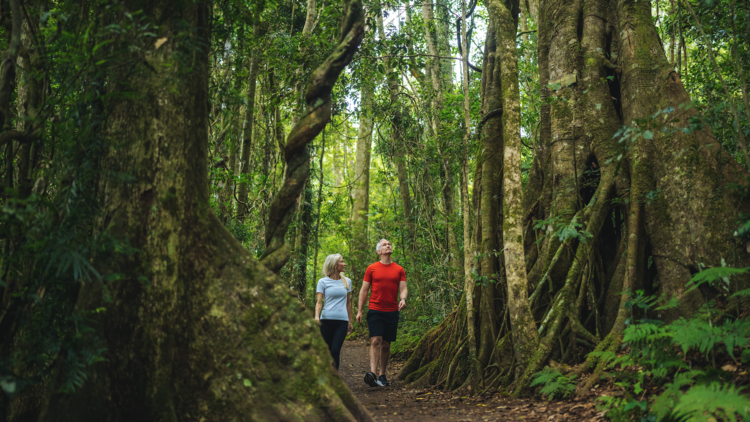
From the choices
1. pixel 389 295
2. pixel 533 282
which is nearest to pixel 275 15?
pixel 389 295

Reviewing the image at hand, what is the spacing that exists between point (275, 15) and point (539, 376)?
887 cm

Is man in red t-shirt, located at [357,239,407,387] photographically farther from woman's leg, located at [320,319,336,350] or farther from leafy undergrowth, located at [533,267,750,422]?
leafy undergrowth, located at [533,267,750,422]

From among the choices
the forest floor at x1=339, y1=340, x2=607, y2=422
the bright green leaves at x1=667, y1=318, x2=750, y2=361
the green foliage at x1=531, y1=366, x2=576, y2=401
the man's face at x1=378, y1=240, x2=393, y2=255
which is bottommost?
the forest floor at x1=339, y1=340, x2=607, y2=422

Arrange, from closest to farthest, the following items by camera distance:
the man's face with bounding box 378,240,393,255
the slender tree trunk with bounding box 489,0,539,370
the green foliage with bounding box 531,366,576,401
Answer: the green foliage with bounding box 531,366,576,401, the slender tree trunk with bounding box 489,0,539,370, the man's face with bounding box 378,240,393,255

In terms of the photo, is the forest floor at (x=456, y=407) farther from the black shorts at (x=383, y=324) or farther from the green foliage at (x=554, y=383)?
the black shorts at (x=383, y=324)

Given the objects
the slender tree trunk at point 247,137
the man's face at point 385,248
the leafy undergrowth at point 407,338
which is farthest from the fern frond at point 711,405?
the slender tree trunk at point 247,137

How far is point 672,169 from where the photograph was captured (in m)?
4.93

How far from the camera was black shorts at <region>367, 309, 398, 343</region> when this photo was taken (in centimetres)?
685

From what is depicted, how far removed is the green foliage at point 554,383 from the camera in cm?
446

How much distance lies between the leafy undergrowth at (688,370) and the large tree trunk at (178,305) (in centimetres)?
196

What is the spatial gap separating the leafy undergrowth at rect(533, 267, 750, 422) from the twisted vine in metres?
2.71

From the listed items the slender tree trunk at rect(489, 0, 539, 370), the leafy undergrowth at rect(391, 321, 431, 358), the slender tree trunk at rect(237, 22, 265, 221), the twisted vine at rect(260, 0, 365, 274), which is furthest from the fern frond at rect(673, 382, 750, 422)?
the slender tree trunk at rect(237, 22, 265, 221)

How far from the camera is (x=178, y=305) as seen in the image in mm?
3127

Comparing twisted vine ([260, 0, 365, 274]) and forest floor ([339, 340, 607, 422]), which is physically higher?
twisted vine ([260, 0, 365, 274])
